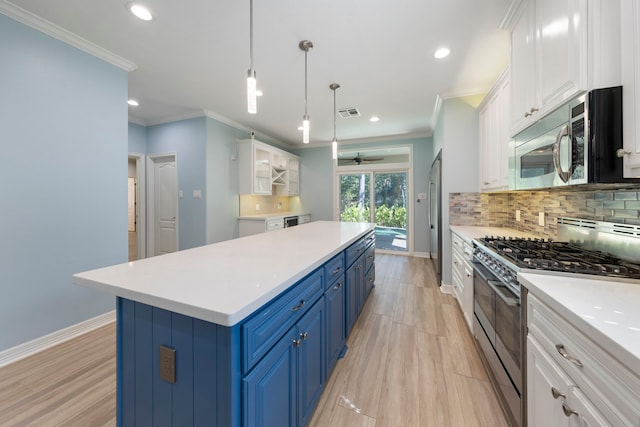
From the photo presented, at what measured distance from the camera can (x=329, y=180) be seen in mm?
6066

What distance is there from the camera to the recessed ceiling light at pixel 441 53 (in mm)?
2363

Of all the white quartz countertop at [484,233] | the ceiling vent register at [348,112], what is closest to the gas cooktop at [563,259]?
the white quartz countertop at [484,233]

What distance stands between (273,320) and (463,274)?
7.52 ft

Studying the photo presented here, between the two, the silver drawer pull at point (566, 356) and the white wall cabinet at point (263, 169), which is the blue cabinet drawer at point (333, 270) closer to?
the silver drawer pull at point (566, 356)

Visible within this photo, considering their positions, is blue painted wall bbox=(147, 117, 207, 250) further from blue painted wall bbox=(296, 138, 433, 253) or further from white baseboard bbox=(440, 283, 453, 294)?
white baseboard bbox=(440, 283, 453, 294)

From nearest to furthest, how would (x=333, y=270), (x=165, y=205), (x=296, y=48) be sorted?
(x=333, y=270) → (x=296, y=48) → (x=165, y=205)

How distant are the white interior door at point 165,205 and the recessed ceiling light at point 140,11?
8.57 ft

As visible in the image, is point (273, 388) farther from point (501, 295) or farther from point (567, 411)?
point (501, 295)

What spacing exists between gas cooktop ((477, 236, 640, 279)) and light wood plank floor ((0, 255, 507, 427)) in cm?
94

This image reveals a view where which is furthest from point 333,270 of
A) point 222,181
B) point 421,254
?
point 421,254

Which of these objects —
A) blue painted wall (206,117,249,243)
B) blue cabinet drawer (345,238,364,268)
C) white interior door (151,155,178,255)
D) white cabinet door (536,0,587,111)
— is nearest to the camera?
white cabinet door (536,0,587,111)

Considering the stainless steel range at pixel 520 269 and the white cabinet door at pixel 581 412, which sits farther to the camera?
the stainless steel range at pixel 520 269

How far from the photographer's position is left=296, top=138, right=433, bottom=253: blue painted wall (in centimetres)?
528

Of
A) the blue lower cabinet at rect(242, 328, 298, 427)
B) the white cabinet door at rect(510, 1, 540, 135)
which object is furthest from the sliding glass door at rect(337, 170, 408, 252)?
the blue lower cabinet at rect(242, 328, 298, 427)
